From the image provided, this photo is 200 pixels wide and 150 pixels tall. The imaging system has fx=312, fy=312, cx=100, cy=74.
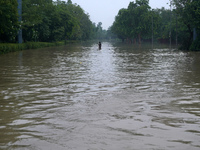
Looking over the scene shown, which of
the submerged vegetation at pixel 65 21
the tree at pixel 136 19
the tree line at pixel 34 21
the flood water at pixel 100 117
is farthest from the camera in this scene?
the tree at pixel 136 19

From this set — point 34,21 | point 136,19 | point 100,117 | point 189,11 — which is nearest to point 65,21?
point 136,19

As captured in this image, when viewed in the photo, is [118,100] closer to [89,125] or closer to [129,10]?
[89,125]

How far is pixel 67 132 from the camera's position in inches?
235

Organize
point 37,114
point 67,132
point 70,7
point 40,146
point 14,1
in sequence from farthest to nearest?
point 70,7
point 14,1
point 37,114
point 67,132
point 40,146

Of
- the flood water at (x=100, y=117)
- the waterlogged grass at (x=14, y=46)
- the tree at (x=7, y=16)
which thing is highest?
the tree at (x=7, y=16)

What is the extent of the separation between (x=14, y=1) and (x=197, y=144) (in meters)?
43.2

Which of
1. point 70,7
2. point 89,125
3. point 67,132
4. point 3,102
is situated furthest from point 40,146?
point 70,7

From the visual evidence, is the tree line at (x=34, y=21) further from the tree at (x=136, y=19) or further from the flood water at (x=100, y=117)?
the flood water at (x=100, y=117)

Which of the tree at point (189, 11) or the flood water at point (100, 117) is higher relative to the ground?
the tree at point (189, 11)

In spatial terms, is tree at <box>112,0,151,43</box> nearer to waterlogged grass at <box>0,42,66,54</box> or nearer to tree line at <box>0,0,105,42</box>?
tree line at <box>0,0,105,42</box>

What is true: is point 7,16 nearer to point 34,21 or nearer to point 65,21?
point 34,21

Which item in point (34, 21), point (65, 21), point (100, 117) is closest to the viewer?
point (100, 117)

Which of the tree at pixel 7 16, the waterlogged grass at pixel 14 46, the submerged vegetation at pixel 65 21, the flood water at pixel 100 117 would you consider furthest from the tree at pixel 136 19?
the flood water at pixel 100 117

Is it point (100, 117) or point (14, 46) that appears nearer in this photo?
point (100, 117)
